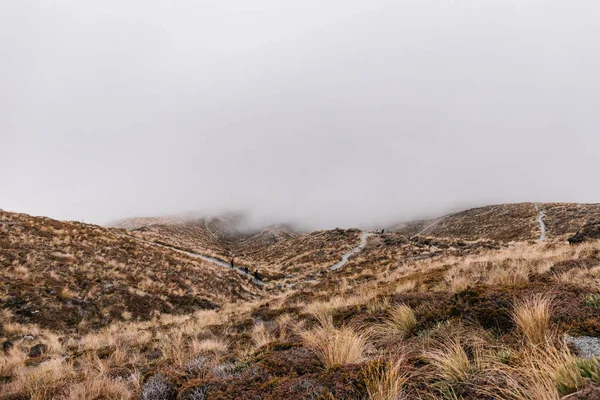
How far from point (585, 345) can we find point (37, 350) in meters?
16.2

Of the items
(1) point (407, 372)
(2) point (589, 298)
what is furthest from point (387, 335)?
(2) point (589, 298)

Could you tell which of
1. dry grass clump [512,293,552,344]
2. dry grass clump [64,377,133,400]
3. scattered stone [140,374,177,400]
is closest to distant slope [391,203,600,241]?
dry grass clump [512,293,552,344]

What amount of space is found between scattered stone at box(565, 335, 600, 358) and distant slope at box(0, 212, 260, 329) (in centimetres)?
2022

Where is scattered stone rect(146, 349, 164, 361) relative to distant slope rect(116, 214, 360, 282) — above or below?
above

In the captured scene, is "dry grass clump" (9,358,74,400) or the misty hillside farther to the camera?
"dry grass clump" (9,358,74,400)

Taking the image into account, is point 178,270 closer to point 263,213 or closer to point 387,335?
point 387,335

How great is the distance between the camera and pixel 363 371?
3699 millimetres

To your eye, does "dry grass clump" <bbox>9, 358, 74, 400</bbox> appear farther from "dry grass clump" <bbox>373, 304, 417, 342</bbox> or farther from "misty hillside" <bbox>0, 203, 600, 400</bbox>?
A: "dry grass clump" <bbox>373, 304, 417, 342</bbox>

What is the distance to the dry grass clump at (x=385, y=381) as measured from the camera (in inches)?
129

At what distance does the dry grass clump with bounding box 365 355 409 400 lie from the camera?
328 cm

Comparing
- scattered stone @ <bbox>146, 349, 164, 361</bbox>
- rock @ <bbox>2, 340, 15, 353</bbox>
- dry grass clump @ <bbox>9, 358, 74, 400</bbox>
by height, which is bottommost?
rock @ <bbox>2, 340, 15, 353</bbox>

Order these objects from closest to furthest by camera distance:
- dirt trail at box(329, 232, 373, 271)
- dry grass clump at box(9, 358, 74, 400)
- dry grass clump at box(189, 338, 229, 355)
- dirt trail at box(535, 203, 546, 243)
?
1. dry grass clump at box(9, 358, 74, 400)
2. dry grass clump at box(189, 338, 229, 355)
3. dirt trail at box(329, 232, 373, 271)
4. dirt trail at box(535, 203, 546, 243)

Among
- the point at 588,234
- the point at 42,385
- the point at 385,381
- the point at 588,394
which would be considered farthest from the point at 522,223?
the point at 42,385

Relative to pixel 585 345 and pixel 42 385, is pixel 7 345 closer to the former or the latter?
pixel 42 385
